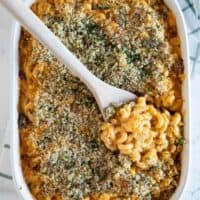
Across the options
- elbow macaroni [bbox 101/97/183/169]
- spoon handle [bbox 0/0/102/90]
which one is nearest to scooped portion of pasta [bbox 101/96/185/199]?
elbow macaroni [bbox 101/97/183/169]

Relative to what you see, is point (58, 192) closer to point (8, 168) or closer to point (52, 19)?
point (8, 168)

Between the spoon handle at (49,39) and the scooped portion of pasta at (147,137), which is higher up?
the spoon handle at (49,39)

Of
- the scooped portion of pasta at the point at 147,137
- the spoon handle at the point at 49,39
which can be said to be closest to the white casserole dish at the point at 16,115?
the scooped portion of pasta at the point at 147,137

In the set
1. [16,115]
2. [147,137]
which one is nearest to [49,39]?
[16,115]

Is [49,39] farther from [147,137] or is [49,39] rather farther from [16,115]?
[147,137]

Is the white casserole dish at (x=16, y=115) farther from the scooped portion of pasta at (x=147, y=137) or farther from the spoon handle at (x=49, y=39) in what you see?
the spoon handle at (x=49, y=39)

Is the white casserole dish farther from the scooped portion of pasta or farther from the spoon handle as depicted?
the spoon handle

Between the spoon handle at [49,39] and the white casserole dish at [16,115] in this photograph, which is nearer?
the spoon handle at [49,39]

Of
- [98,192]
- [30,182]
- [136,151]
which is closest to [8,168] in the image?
[30,182]
